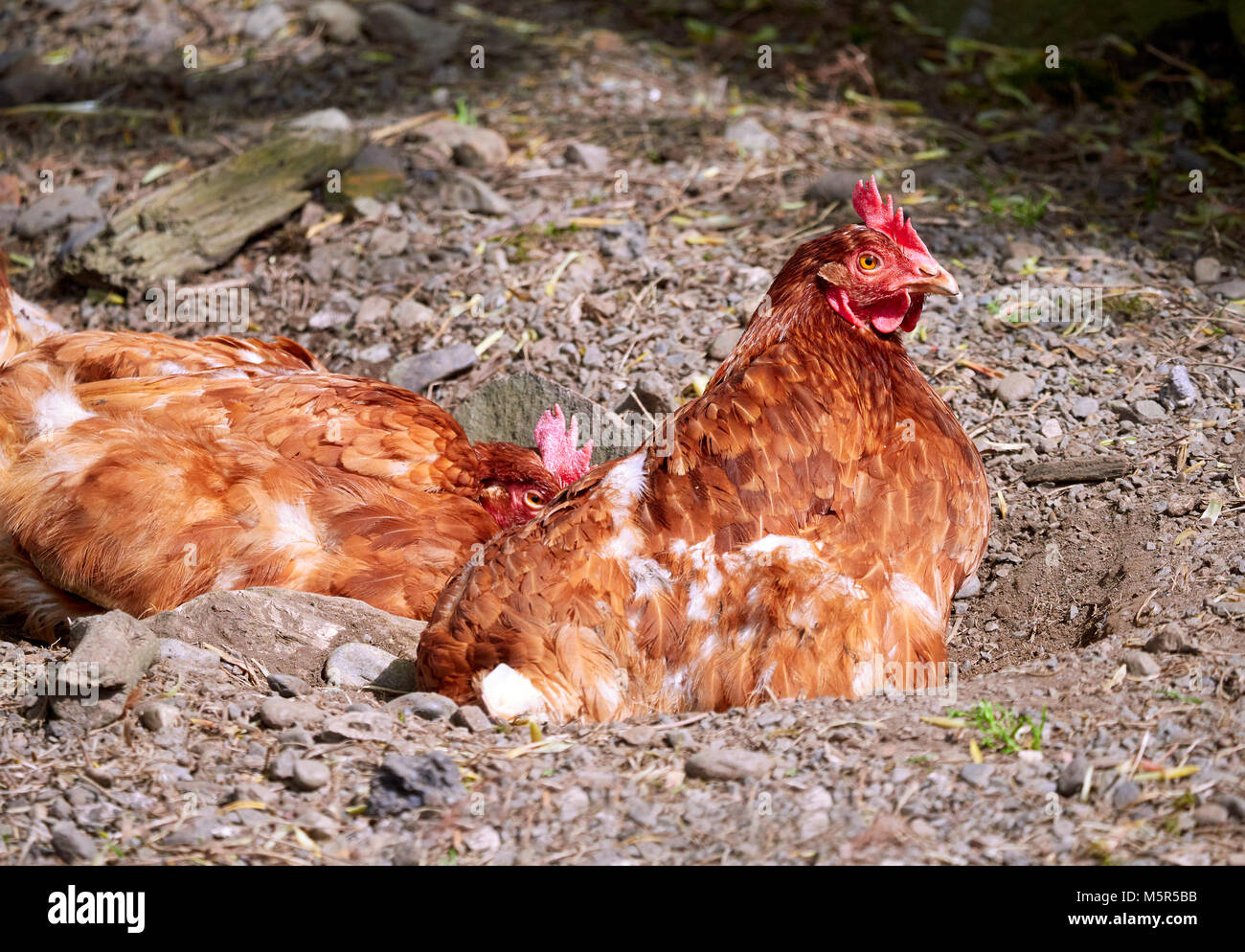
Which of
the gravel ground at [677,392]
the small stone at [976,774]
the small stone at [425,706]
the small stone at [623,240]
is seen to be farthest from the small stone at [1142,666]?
the small stone at [623,240]

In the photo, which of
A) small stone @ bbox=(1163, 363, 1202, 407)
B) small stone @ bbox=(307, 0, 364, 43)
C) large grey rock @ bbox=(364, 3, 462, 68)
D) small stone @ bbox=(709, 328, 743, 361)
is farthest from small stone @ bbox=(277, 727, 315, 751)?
small stone @ bbox=(307, 0, 364, 43)

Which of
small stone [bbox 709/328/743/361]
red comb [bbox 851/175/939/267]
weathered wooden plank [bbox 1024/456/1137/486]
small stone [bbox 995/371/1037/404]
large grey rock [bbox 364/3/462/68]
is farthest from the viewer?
large grey rock [bbox 364/3/462/68]

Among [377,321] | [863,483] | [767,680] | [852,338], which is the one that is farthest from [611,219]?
[767,680]

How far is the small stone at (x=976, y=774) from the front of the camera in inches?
96.5

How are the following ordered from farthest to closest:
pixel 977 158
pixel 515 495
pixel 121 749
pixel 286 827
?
1. pixel 977 158
2. pixel 515 495
3. pixel 121 749
4. pixel 286 827

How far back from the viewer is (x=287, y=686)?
315cm

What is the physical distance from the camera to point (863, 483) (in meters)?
3.07

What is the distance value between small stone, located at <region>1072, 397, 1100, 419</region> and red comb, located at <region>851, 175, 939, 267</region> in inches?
48.9

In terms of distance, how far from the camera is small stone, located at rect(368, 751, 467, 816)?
98.2 inches

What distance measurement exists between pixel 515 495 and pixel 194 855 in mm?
1849

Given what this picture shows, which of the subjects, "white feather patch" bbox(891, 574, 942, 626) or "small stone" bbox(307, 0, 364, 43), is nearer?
"white feather patch" bbox(891, 574, 942, 626)

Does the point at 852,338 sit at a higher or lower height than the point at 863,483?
higher

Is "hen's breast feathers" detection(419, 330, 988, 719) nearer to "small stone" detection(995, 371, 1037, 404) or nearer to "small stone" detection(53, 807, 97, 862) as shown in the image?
"small stone" detection(53, 807, 97, 862)
